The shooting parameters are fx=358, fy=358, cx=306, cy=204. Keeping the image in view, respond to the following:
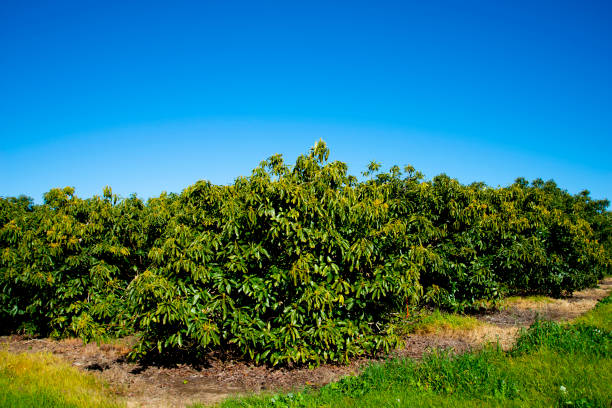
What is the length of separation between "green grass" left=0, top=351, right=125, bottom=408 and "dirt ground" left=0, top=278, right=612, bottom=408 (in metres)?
0.33

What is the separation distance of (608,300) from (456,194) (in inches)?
300

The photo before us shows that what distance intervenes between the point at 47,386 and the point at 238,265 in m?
2.89

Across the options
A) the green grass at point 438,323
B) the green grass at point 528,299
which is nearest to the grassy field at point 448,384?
the green grass at point 438,323

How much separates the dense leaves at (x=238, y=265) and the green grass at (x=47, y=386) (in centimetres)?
93

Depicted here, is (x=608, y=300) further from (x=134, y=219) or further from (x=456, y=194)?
(x=134, y=219)

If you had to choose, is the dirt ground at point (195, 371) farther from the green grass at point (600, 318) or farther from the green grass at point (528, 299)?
the green grass at point (528, 299)

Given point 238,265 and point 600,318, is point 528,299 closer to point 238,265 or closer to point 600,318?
point 600,318

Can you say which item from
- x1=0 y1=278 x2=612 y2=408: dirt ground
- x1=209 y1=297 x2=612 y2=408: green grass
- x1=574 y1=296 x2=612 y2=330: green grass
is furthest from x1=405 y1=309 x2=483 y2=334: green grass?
x1=209 y1=297 x2=612 y2=408: green grass

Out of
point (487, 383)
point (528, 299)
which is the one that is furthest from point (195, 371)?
point (528, 299)

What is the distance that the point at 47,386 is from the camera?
4711 millimetres

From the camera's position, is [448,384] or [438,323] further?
[438,323]

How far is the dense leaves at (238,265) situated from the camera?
5.30 meters

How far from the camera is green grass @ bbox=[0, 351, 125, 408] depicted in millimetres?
4215

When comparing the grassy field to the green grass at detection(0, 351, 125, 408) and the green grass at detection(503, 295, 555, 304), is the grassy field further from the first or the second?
the green grass at detection(503, 295, 555, 304)
